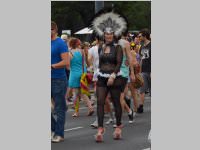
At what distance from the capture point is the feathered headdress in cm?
1020

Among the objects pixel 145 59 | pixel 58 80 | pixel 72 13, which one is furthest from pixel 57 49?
pixel 72 13

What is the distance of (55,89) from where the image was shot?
9781 millimetres

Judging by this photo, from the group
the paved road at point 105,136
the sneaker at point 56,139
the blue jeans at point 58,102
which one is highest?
the blue jeans at point 58,102

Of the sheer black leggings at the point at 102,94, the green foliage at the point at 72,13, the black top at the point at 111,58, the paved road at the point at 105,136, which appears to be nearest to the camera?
the paved road at the point at 105,136

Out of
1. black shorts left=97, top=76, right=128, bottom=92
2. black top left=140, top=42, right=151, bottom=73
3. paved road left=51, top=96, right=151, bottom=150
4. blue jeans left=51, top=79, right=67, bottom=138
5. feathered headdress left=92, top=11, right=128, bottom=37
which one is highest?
feathered headdress left=92, top=11, right=128, bottom=37

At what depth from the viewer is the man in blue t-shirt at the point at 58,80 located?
31.5ft

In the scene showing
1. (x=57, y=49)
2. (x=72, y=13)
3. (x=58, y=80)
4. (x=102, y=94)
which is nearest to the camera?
(x=57, y=49)

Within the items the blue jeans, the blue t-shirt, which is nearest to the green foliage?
the blue jeans

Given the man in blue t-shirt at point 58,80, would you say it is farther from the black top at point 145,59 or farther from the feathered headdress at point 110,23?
the black top at point 145,59

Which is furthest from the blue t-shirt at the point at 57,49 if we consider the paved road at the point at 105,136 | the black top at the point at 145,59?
the black top at the point at 145,59

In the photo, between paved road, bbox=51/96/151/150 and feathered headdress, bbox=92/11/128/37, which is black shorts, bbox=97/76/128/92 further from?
paved road, bbox=51/96/151/150

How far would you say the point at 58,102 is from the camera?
9.88m

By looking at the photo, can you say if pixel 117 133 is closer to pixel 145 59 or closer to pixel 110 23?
pixel 110 23

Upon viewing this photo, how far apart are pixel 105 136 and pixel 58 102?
1.22m
